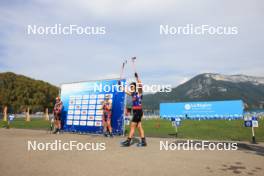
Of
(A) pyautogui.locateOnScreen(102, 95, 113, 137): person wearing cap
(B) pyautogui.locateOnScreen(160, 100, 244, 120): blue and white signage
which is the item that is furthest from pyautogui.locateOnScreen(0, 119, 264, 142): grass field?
(B) pyautogui.locateOnScreen(160, 100, 244, 120): blue and white signage

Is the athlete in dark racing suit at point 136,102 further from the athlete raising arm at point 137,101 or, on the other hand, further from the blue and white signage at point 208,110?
the blue and white signage at point 208,110

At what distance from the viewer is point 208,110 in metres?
53.7

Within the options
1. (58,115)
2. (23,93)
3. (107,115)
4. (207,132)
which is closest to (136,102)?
(107,115)

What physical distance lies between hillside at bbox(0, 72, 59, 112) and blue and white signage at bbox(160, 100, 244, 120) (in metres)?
31.6

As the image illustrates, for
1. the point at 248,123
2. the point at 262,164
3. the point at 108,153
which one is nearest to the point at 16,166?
the point at 108,153

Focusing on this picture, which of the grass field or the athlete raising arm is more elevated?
the athlete raising arm

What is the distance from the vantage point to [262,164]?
6785mm

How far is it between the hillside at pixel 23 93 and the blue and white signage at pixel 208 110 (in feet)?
104

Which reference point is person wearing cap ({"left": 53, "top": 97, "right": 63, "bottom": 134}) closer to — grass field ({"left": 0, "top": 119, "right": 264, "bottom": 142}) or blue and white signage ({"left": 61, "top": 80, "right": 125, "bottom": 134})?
blue and white signage ({"left": 61, "top": 80, "right": 125, "bottom": 134})

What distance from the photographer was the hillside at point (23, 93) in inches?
2387

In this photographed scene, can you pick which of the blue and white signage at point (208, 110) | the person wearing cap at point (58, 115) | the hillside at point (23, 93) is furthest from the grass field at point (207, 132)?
the hillside at point (23, 93)

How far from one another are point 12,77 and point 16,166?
226ft

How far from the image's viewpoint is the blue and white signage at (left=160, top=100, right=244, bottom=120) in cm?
5100

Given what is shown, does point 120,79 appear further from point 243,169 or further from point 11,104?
point 11,104
